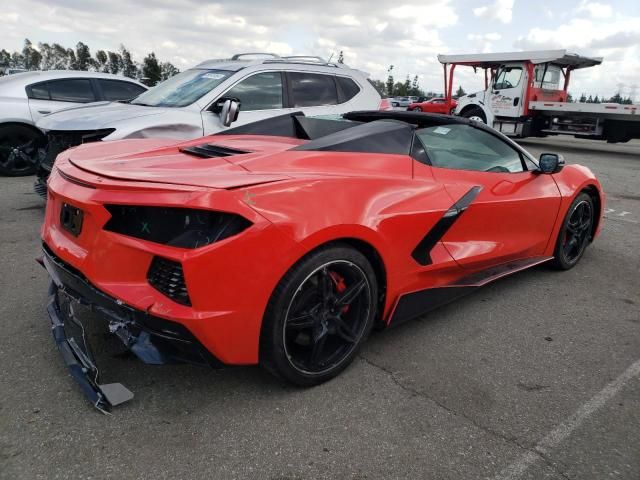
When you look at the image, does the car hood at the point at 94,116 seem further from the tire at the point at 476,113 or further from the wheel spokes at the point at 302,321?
the tire at the point at 476,113

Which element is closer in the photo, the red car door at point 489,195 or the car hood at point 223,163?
the car hood at point 223,163

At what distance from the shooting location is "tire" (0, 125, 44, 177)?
704 centimetres

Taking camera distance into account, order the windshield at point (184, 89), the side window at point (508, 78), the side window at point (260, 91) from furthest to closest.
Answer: the side window at point (508, 78)
the side window at point (260, 91)
the windshield at point (184, 89)

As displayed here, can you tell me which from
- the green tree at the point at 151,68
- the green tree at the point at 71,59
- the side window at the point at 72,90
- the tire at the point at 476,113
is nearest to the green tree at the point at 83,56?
the green tree at the point at 71,59

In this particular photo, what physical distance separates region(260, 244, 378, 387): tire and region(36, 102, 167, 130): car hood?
339 centimetres

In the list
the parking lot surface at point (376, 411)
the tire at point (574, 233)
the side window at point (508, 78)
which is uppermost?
the side window at point (508, 78)

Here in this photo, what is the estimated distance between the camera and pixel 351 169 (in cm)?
249

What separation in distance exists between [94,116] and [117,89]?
128 inches

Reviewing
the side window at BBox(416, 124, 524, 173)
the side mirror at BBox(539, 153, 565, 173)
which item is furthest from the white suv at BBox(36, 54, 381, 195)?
the side mirror at BBox(539, 153, 565, 173)

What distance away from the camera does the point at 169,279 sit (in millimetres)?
1958

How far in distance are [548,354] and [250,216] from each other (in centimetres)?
193

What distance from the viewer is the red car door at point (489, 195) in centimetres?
297

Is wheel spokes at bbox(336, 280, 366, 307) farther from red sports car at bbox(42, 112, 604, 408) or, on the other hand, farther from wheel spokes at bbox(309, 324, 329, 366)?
wheel spokes at bbox(309, 324, 329, 366)

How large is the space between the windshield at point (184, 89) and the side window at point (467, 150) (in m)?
3.12
